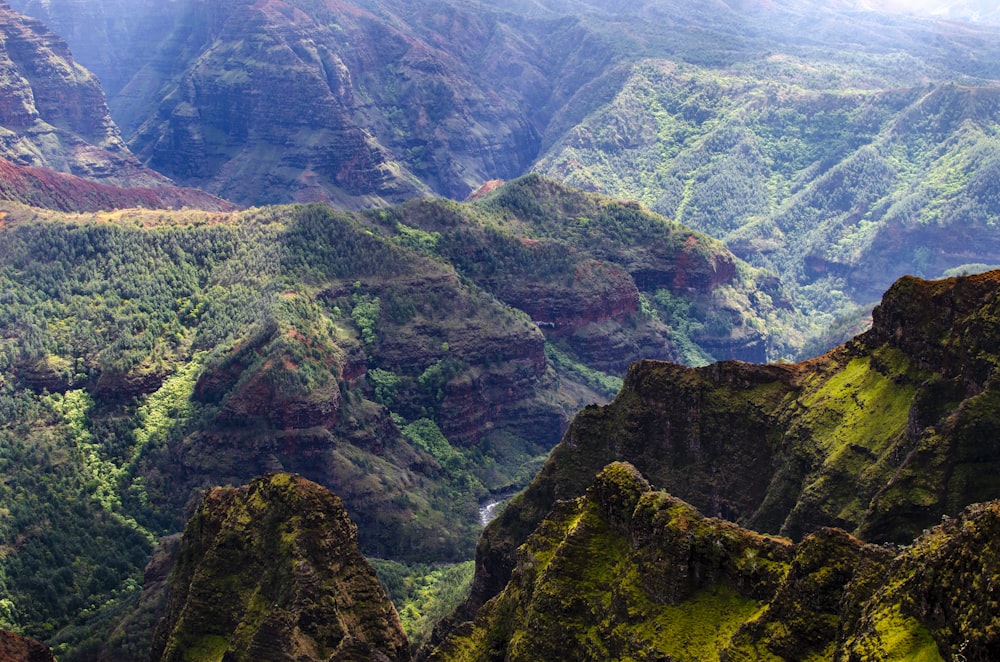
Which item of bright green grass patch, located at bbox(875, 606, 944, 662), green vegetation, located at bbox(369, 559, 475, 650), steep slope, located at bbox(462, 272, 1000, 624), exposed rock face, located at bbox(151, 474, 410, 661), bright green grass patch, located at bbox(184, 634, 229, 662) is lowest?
green vegetation, located at bbox(369, 559, 475, 650)

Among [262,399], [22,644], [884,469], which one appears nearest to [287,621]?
[22,644]

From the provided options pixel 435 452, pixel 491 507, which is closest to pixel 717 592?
pixel 491 507

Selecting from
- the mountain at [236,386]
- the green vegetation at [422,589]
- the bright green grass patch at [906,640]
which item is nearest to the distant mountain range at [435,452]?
the bright green grass patch at [906,640]

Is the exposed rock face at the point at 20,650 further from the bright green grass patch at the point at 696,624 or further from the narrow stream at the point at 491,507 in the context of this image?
the narrow stream at the point at 491,507

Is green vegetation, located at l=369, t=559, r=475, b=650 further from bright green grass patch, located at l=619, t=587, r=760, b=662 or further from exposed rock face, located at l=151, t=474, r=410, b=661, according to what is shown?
bright green grass patch, located at l=619, t=587, r=760, b=662

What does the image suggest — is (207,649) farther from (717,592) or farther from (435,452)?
(435,452)

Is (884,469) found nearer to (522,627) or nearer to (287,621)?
(522,627)

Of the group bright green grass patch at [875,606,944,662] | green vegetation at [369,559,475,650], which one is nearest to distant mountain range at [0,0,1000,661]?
bright green grass patch at [875,606,944,662]
